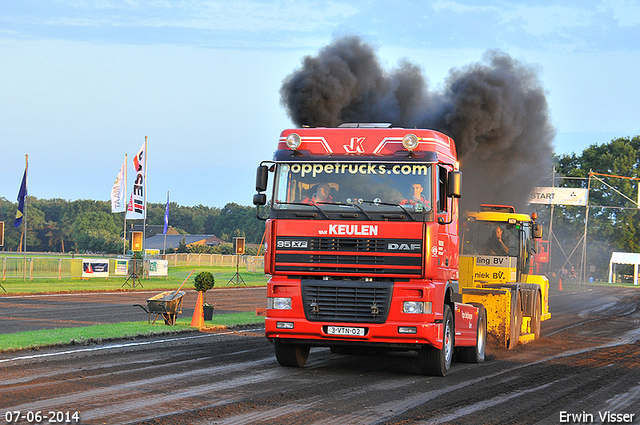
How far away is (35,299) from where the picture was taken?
28.4 metres

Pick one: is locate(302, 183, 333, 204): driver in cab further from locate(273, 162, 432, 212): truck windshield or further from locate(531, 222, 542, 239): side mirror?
locate(531, 222, 542, 239): side mirror

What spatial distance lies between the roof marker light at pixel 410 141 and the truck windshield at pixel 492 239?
7222 mm

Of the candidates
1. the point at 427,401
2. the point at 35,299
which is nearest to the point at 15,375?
the point at 427,401

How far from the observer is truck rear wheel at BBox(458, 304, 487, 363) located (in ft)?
42.5

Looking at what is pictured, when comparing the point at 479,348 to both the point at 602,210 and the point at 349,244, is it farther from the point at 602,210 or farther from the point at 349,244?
the point at 602,210

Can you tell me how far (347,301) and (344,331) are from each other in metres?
0.44

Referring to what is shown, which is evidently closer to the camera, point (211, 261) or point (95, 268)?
point (95, 268)

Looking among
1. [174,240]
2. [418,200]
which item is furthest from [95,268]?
[174,240]

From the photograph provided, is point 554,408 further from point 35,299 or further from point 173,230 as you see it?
point 173,230

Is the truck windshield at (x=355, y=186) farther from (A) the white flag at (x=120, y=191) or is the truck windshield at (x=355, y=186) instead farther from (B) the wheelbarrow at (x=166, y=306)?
(A) the white flag at (x=120, y=191)

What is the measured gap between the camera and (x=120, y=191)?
134 feet

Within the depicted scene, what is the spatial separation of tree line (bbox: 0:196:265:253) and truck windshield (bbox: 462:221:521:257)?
3786 inches

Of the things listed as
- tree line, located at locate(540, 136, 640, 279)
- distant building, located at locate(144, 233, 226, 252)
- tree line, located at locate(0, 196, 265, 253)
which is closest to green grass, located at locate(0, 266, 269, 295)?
tree line, located at locate(540, 136, 640, 279)

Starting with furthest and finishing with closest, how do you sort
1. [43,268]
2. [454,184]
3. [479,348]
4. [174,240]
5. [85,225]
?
1. [85,225]
2. [174,240]
3. [43,268]
4. [479,348]
5. [454,184]
